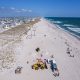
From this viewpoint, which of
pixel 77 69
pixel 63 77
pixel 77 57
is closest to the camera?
pixel 63 77

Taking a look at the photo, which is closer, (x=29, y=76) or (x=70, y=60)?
(x=29, y=76)

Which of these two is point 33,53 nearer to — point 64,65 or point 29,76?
point 64,65

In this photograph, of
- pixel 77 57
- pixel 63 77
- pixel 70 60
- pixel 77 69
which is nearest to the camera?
pixel 63 77

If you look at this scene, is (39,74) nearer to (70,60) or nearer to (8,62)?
(8,62)

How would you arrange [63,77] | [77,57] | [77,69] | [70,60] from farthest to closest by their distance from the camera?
[77,57]
[70,60]
[77,69]
[63,77]

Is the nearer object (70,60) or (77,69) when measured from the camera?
(77,69)

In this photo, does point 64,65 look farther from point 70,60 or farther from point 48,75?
point 48,75

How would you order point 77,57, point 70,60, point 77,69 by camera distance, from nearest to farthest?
1. point 77,69
2. point 70,60
3. point 77,57

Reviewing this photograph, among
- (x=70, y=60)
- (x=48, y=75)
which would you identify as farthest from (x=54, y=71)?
(x=70, y=60)

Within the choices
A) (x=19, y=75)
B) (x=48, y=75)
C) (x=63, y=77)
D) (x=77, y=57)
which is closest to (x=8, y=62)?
(x=19, y=75)
